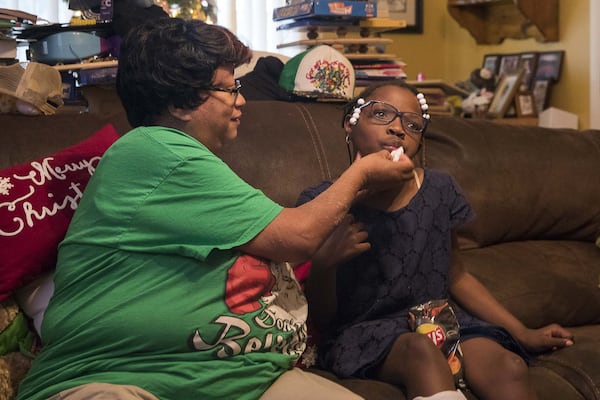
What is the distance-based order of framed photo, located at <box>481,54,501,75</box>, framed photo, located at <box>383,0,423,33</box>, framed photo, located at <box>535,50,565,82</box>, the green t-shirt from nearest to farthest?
the green t-shirt
framed photo, located at <box>535,50,565,82</box>
framed photo, located at <box>481,54,501,75</box>
framed photo, located at <box>383,0,423,33</box>

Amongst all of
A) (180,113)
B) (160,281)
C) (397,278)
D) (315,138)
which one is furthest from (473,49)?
(160,281)

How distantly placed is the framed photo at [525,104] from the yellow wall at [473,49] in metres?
0.17

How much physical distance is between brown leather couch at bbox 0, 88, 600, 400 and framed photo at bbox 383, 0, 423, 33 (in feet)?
6.35

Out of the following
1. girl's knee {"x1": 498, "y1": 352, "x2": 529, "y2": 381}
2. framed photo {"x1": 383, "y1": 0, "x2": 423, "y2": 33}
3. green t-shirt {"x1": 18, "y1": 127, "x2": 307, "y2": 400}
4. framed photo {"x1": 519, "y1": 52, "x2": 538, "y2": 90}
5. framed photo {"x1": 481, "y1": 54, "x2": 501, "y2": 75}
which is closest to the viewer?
green t-shirt {"x1": 18, "y1": 127, "x2": 307, "y2": 400}

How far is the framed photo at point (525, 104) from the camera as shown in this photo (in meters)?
4.29

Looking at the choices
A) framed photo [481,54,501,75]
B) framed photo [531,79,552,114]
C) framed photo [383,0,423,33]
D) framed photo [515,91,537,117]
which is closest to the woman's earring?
framed photo [515,91,537,117]

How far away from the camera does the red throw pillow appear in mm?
1927

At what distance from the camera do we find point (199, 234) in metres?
1.64

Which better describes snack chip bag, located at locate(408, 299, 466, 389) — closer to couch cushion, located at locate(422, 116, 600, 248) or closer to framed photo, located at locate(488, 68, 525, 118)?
couch cushion, located at locate(422, 116, 600, 248)

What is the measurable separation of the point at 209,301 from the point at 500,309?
852 millimetres

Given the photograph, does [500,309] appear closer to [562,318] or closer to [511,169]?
[562,318]

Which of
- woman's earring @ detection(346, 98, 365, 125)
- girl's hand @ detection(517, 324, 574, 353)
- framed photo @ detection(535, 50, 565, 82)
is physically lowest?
girl's hand @ detection(517, 324, 574, 353)

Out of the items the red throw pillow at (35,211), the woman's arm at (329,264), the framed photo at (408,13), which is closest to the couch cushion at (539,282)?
Result: the woman's arm at (329,264)

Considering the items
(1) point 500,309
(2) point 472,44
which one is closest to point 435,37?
(2) point 472,44
